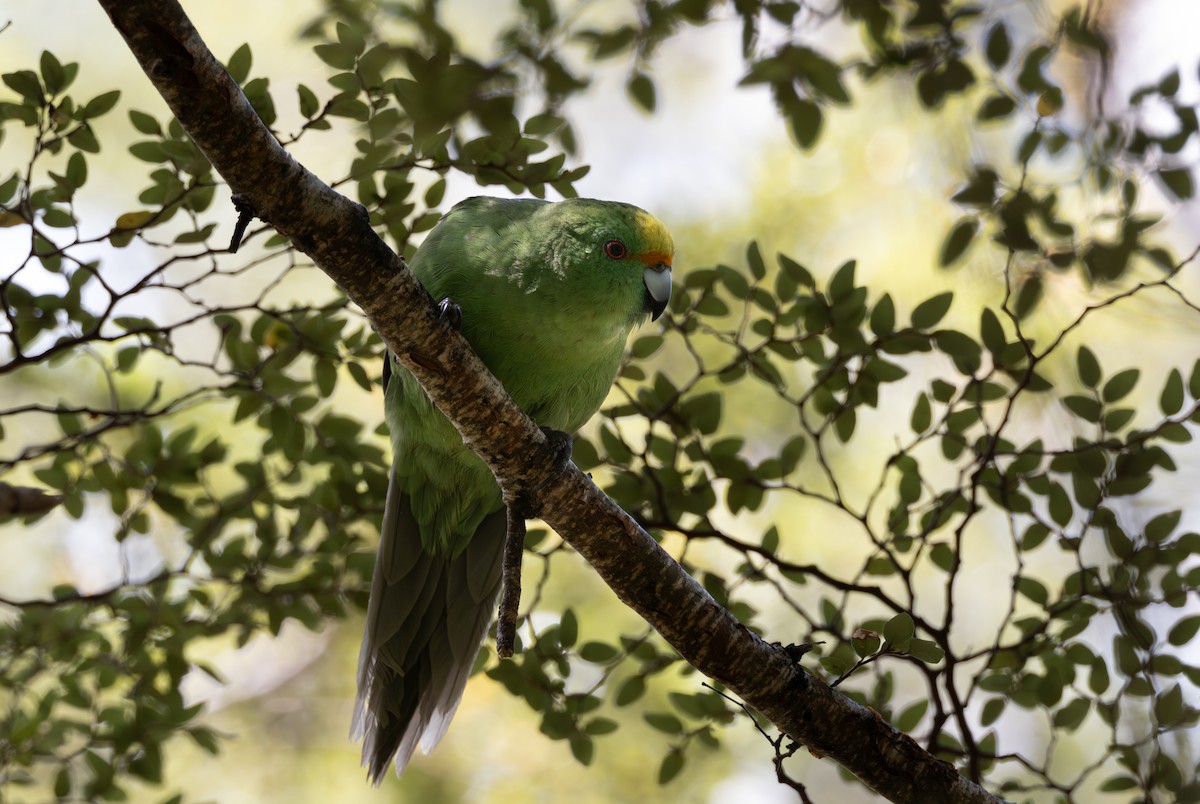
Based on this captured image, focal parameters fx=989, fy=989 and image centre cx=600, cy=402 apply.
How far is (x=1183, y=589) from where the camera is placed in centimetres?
253

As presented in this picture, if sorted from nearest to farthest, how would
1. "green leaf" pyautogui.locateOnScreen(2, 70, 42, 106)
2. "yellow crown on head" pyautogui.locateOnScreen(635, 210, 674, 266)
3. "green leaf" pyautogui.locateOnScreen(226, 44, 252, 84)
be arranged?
"green leaf" pyautogui.locateOnScreen(2, 70, 42, 106) < "green leaf" pyautogui.locateOnScreen(226, 44, 252, 84) < "yellow crown on head" pyautogui.locateOnScreen(635, 210, 674, 266)

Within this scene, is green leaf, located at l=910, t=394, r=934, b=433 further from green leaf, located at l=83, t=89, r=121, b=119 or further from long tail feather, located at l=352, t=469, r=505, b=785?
green leaf, located at l=83, t=89, r=121, b=119

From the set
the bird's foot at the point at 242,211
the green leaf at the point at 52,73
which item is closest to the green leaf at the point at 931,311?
the bird's foot at the point at 242,211

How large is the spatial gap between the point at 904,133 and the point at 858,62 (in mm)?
5467

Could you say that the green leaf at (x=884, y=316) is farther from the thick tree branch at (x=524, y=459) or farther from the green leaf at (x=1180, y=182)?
the thick tree branch at (x=524, y=459)

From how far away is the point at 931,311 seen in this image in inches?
106

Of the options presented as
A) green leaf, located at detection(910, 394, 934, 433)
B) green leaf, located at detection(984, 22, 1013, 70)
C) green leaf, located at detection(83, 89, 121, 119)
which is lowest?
green leaf, located at detection(83, 89, 121, 119)

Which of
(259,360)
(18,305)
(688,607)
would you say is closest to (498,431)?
(688,607)

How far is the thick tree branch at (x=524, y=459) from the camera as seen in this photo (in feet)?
6.06

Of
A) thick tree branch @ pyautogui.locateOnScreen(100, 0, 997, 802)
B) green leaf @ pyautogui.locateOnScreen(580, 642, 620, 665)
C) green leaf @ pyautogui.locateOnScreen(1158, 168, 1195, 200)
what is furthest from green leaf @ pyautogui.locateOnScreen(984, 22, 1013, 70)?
green leaf @ pyautogui.locateOnScreen(580, 642, 620, 665)

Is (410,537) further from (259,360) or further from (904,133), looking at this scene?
(904,133)

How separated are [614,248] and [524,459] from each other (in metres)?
0.88

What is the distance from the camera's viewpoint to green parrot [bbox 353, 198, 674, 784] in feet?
9.70

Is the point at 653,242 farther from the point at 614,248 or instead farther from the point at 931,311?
the point at 931,311
